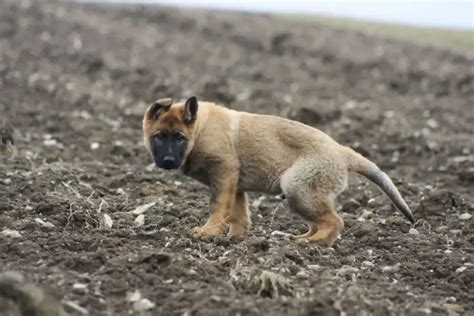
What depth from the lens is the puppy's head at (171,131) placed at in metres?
7.56

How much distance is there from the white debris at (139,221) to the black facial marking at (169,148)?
2.05 ft

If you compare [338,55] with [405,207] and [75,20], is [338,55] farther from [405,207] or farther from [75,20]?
[405,207]

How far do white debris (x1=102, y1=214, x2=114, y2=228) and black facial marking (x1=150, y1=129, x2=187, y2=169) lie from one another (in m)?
0.73

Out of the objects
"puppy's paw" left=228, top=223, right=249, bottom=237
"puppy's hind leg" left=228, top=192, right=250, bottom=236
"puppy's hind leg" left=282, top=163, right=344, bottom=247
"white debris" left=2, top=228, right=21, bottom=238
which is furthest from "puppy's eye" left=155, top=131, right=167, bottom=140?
"white debris" left=2, top=228, right=21, bottom=238

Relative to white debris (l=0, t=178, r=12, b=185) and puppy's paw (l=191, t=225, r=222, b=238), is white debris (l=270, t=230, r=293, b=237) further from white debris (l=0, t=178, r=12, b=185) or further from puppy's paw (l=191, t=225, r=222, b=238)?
white debris (l=0, t=178, r=12, b=185)

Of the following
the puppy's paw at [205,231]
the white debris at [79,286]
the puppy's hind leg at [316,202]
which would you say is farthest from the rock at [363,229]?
the white debris at [79,286]

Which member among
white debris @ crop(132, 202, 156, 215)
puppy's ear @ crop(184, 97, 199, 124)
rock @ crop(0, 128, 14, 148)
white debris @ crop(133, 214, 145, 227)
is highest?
puppy's ear @ crop(184, 97, 199, 124)

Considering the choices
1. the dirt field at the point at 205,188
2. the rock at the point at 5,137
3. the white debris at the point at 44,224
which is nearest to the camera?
the dirt field at the point at 205,188

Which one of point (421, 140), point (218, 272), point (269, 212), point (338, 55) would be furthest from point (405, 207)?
point (338, 55)

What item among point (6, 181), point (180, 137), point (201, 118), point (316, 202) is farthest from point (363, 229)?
point (6, 181)

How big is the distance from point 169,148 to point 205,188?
2.46 m

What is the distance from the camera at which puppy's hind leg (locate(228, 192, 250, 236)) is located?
316 inches

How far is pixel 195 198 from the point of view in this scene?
9.38m

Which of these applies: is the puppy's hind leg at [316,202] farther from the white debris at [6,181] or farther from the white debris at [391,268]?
the white debris at [6,181]
